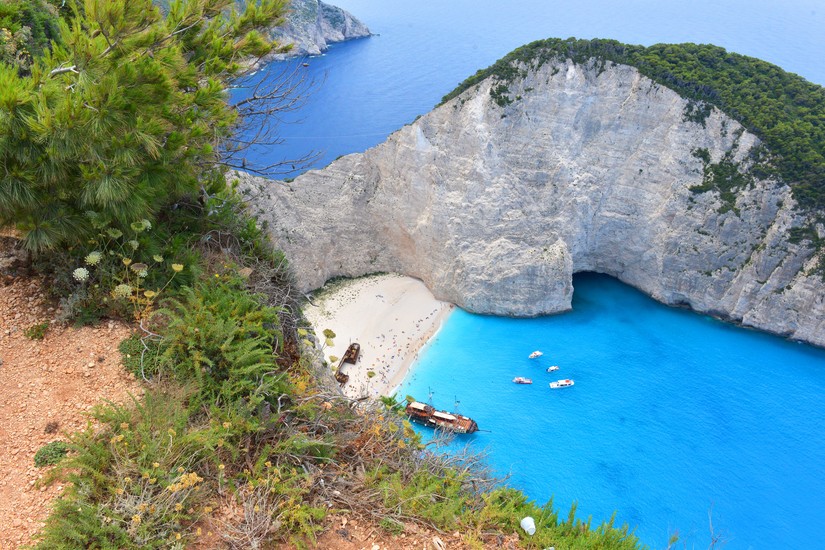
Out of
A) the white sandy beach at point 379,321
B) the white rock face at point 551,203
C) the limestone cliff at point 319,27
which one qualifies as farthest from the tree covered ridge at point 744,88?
the limestone cliff at point 319,27

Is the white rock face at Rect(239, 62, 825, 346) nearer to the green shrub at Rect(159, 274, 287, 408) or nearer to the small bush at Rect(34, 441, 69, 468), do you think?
the green shrub at Rect(159, 274, 287, 408)

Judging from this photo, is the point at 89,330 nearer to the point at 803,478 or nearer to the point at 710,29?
the point at 803,478

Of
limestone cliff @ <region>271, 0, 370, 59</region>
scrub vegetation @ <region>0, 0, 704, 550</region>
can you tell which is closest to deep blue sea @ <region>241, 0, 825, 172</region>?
limestone cliff @ <region>271, 0, 370, 59</region>

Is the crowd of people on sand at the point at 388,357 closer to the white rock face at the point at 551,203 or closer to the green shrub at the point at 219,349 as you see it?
the white rock face at the point at 551,203

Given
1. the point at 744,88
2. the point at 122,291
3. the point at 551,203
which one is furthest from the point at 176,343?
the point at 744,88

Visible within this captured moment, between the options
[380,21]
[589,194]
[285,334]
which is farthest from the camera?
[380,21]

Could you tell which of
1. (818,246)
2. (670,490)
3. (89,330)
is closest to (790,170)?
(818,246)
